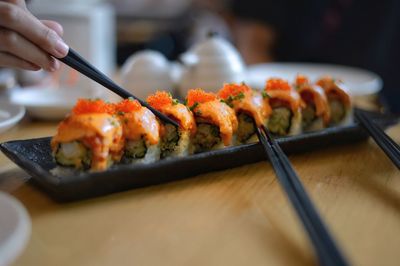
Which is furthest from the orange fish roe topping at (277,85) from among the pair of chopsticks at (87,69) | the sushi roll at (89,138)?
the sushi roll at (89,138)

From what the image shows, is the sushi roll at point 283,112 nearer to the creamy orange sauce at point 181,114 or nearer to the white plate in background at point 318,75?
the creamy orange sauce at point 181,114

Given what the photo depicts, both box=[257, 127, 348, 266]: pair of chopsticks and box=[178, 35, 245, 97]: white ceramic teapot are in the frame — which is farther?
box=[178, 35, 245, 97]: white ceramic teapot

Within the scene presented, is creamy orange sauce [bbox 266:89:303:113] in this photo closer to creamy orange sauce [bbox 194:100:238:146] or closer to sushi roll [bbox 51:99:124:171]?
creamy orange sauce [bbox 194:100:238:146]

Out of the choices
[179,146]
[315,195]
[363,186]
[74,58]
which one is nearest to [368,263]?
[315,195]

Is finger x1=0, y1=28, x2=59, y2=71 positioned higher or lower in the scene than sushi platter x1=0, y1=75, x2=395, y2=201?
higher

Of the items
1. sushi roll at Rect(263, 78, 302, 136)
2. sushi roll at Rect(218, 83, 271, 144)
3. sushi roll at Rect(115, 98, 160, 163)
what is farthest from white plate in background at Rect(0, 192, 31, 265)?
sushi roll at Rect(263, 78, 302, 136)
